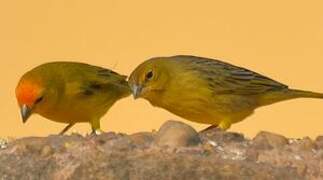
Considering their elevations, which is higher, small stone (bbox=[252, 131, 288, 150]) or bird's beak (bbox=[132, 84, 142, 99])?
small stone (bbox=[252, 131, 288, 150])

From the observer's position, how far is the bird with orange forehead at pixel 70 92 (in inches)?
172

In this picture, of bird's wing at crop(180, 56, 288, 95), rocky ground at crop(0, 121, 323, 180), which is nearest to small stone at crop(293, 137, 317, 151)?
rocky ground at crop(0, 121, 323, 180)

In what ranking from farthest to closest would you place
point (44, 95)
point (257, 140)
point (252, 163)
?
1. point (44, 95)
2. point (257, 140)
3. point (252, 163)

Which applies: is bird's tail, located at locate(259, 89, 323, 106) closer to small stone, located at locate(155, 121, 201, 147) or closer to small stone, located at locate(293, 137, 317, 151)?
small stone, located at locate(293, 137, 317, 151)

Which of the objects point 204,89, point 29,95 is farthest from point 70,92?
point 204,89

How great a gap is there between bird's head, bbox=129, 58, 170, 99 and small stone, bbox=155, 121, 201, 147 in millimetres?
1338

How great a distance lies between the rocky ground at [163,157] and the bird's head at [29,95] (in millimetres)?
1100

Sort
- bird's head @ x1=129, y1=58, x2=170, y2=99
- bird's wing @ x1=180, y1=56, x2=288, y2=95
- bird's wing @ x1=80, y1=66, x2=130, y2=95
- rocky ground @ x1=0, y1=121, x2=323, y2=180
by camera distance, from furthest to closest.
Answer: bird's wing @ x1=80, y1=66, x2=130, y2=95 < bird's wing @ x1=180, y1=56, x2=288, y2=95 < bird's head @ x1=129, y1=58, x2=170, y2=99 < rocky ground @ x1=0, y1=121, x2=323, y2=180

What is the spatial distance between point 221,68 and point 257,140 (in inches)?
60.6

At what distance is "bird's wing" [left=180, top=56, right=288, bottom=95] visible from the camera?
456 cm

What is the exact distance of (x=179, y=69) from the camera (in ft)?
15.1

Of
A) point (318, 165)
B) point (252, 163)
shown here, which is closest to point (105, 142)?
point (252, 163)

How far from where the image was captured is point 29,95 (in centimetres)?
430

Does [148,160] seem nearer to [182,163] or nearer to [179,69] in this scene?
[182,163]
